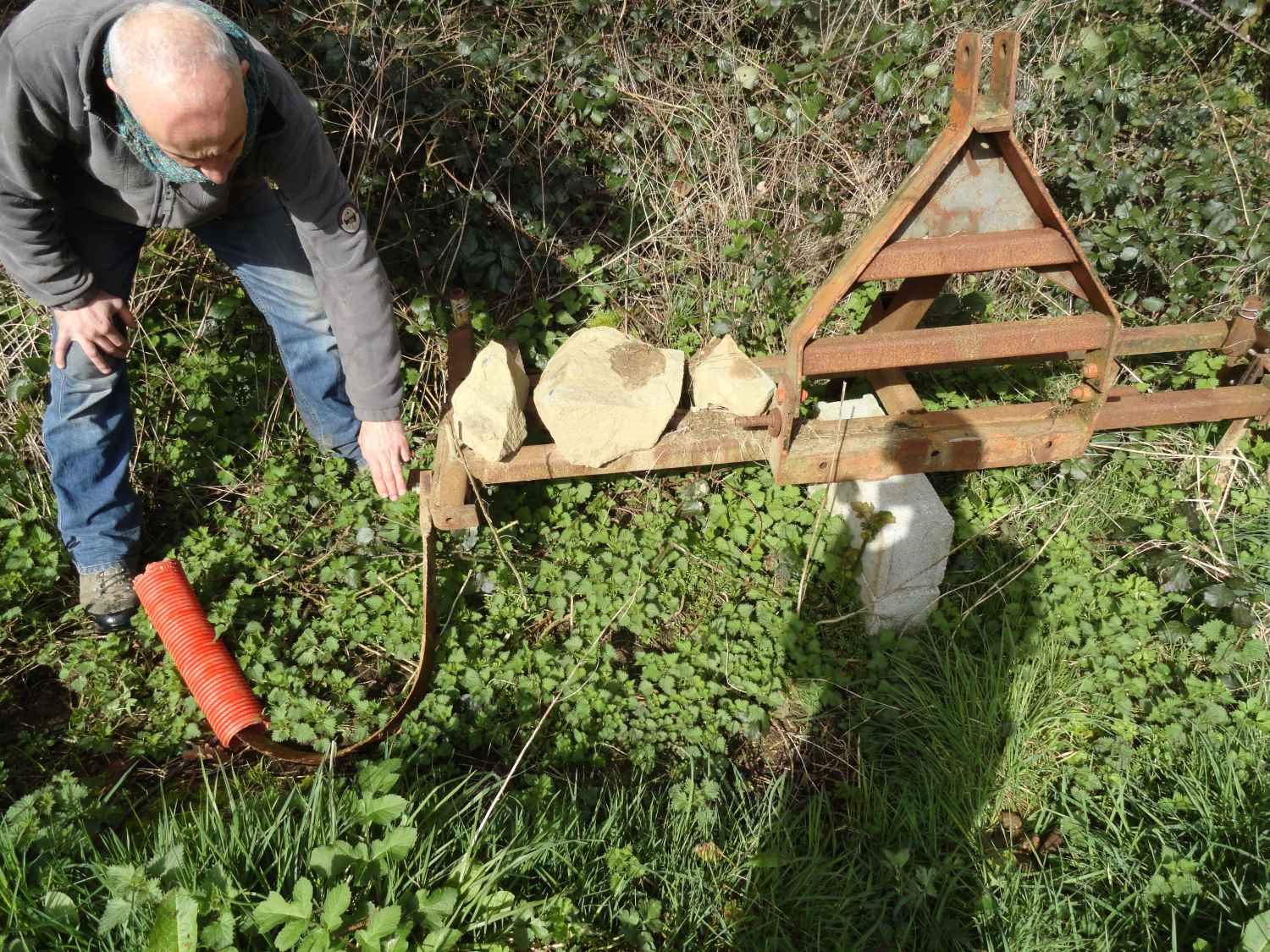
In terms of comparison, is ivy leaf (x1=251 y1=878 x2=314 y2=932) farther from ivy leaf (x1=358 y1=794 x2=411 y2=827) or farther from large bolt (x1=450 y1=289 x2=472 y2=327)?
large bolt (x1=450 y1=289 x2=472 y2=327)

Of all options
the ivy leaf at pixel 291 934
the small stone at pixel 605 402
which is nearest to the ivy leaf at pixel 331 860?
the ivy leaf at pixel 291 934

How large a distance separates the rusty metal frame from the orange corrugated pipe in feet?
2.57

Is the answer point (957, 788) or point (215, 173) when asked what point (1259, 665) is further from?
point (215, 173)

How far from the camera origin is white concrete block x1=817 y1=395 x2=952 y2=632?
9.61ft

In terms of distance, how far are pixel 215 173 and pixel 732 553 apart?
82.6 inches

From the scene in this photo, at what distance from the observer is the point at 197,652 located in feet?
8.75

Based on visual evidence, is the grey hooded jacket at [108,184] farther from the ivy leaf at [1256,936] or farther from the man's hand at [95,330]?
the ivy leaf at [1256,936]

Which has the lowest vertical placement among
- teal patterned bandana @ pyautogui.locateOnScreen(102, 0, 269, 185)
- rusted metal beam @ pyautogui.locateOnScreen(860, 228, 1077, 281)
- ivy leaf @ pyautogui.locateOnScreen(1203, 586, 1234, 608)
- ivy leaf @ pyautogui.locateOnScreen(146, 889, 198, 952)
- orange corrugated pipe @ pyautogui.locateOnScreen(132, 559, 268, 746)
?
ivy leaf @ pyautogui.locateOnScreen(1203, 586, 1234, 608)

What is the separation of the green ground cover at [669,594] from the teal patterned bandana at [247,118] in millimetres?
1247

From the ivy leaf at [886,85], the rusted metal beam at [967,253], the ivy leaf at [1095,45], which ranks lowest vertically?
the rusted metal beam at [967,253]

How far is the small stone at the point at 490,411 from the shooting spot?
2.54 metres

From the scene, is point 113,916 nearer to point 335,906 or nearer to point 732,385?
point 335,906

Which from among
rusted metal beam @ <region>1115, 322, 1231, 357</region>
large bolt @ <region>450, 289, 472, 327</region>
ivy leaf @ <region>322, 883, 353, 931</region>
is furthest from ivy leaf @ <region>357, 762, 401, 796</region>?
rusted metal beam @ <region>1115, 322, 1231, 357</region>

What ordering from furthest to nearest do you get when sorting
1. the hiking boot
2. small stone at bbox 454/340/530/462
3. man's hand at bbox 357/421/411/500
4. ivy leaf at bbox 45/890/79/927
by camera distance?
the hiking boot → man's hand at bbox 357/421/411/500 → small stone at bbox 454/340/530/462 → ivy leaf at bbox 45/890/79/927
